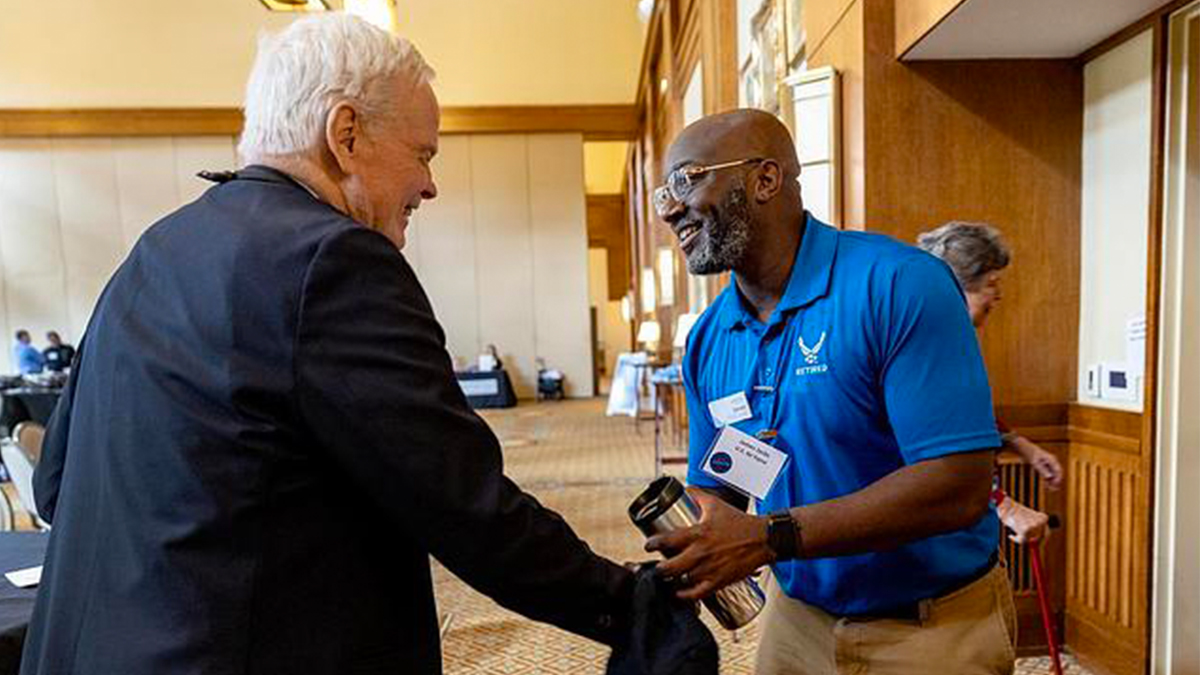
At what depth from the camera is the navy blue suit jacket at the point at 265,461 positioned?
670 mm

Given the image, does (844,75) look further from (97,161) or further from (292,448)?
(97,161)

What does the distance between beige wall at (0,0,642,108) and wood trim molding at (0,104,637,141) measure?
0.44 ft

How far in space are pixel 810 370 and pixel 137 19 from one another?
12.6 m

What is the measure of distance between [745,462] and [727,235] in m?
0.37

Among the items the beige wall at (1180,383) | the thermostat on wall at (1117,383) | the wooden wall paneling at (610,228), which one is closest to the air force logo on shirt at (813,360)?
the beige wall at (1180,383)

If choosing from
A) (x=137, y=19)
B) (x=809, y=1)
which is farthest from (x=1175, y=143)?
(x=137, y=19)

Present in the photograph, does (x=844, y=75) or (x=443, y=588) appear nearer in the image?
(x=844, y=75)

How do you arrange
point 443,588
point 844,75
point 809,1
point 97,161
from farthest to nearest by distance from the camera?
point 97,161, point 443,588, point 809,1, point 844,75

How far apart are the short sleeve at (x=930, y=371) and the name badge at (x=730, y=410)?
0.85ft

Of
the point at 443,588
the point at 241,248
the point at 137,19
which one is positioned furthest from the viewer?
the point at 137,19

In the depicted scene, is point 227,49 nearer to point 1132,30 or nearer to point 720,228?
point 1132,30

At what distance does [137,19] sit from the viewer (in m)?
10.5

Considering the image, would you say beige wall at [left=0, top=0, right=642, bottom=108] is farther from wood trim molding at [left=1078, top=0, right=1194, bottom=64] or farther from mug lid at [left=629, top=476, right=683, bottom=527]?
mug lid at [left=629, top=476, right=683, bottom=527]

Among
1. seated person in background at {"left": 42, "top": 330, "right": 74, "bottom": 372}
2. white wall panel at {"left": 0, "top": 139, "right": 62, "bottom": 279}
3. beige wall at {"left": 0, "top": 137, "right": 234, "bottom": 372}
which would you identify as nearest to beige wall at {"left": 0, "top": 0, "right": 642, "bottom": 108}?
beige wall at {"left": 0, "top": 137, "right": 234, "bottom": 372}
